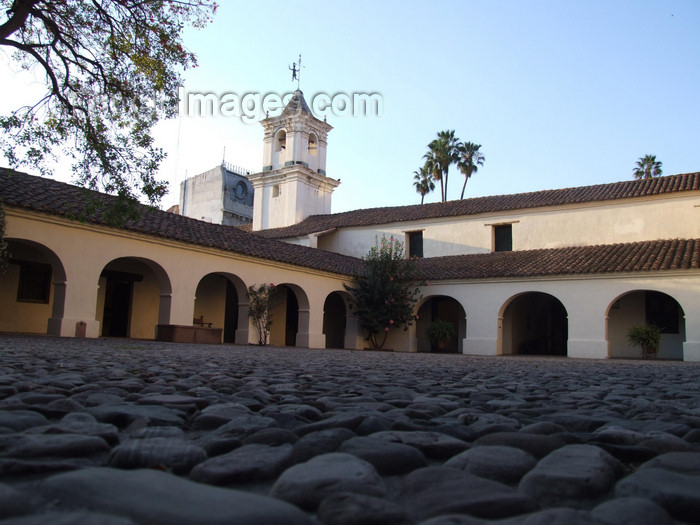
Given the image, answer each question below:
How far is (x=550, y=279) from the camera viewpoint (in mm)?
18094

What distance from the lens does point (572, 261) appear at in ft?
60.7

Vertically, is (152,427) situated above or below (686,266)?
below

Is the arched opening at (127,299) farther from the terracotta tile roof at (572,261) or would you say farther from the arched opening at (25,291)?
the terracotta tile roof at (572,261)

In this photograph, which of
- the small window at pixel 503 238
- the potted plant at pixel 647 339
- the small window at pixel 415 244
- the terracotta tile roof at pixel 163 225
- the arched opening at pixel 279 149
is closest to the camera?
the terracotta tile roof at pixel 163 225

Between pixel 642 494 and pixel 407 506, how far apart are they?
55cm

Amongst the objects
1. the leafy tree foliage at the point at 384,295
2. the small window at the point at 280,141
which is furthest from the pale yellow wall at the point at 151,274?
the small window at the point at 280,141

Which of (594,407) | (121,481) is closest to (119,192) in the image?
(594,407)

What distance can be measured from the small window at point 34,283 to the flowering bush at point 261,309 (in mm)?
5305

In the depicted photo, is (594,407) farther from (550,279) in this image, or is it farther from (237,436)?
(550,279)

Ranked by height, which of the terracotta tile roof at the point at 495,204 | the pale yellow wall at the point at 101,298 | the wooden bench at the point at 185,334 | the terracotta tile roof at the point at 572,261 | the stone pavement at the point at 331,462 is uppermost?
the terracotta tile roof at the point at 495,204

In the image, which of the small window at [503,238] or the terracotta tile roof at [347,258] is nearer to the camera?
the terracotta tile roof at [347,258]

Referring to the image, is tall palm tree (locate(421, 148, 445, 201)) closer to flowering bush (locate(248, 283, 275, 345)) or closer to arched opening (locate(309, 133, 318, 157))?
arched opening (locate(309, 133, 318, 157))

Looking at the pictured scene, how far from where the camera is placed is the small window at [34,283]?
14.4m

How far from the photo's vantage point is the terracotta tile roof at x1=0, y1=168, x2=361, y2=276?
1231 centimetres
